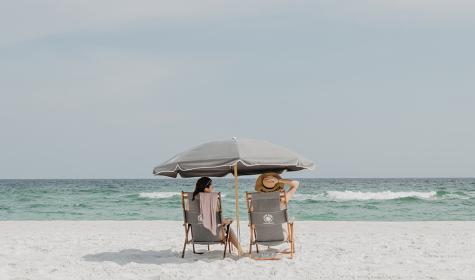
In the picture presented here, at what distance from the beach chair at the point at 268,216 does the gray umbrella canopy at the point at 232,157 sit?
43cm

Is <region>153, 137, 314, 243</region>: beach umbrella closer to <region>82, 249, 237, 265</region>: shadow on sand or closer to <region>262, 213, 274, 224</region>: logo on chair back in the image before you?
<region>262, 213, 274, 224</region>: logo on chair back

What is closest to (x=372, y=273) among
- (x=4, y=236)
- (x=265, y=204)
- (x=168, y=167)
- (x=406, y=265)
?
(x=406, y=265)

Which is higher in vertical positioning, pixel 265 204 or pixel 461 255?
pixel 265 204

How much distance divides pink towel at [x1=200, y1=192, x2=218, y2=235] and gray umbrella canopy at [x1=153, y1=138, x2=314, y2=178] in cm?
40

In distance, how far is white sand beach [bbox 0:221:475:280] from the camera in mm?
6406

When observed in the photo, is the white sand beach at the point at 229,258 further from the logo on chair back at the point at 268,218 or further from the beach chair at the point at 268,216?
the logo on chair back at the point at 268,218

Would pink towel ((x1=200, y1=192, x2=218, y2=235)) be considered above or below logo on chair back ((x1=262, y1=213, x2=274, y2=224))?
above

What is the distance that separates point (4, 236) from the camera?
10.4 meters

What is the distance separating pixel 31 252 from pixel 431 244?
19.4 feet

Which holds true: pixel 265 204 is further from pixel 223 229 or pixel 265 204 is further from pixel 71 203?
pixel 71 203

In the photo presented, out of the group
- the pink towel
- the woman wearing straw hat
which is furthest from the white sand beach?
the woman wearing straw hat

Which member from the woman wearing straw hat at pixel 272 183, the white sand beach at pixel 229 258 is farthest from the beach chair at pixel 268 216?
the white sand beach at pixel 229 258

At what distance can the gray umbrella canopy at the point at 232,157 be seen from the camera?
6598 mm

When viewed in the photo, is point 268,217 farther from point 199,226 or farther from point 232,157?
point 232,157
